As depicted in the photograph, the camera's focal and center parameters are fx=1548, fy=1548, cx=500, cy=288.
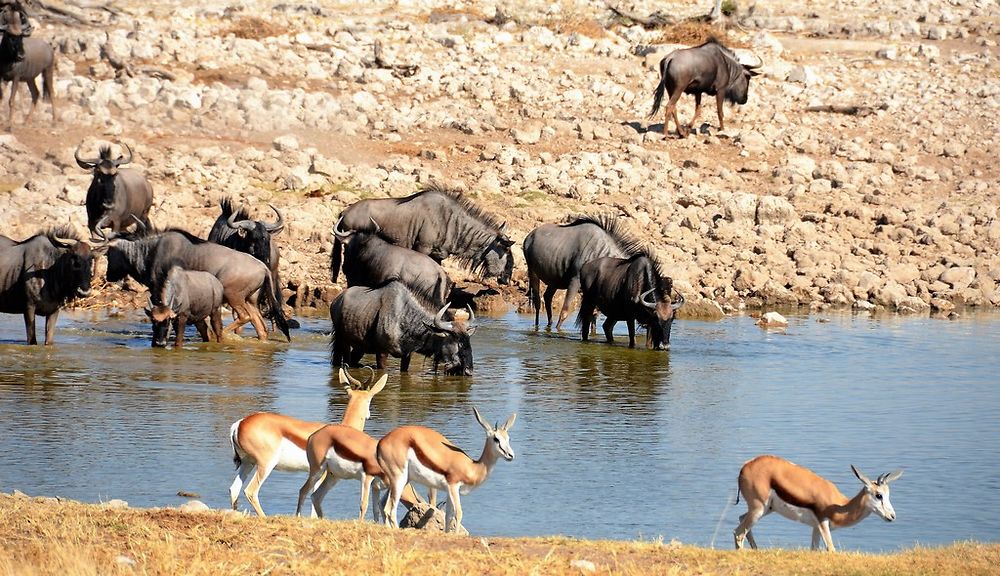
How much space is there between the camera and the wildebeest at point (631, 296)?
1836cm

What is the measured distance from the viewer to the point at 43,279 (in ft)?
55.7

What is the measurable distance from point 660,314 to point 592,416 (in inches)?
170

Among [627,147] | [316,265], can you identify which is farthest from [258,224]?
[627,147]

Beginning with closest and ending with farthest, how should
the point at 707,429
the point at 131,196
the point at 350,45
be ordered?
the point at 707,429, the point at 131,196, the point at 350,45

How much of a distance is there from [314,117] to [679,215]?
Result: 6.56 meters

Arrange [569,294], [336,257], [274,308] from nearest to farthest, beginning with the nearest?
[274,308] < [336,257] < [569,294]

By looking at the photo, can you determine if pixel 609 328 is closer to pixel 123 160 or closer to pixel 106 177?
pixel 106 177

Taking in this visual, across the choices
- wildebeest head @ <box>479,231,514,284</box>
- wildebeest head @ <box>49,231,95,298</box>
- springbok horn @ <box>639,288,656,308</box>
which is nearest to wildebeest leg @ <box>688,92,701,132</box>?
wildebeest head @ <box>479,231,514,284</box>

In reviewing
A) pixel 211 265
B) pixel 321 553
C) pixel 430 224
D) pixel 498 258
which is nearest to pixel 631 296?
pixel 498 258

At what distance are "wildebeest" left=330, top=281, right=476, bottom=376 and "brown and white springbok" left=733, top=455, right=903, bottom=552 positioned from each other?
21.9 ft

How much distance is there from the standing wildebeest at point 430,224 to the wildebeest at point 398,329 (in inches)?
131

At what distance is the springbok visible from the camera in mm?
9445

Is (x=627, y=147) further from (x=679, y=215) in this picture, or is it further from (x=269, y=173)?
(x=269, y=173)

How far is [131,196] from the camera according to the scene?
2088 cm
